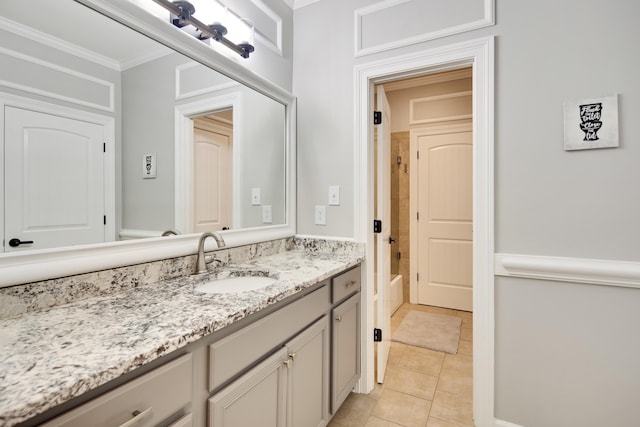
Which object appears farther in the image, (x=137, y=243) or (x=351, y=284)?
(x=351, y=284)

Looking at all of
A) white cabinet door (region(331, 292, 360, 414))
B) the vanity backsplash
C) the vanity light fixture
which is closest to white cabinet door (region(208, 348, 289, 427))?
white cabinet door (region(331, 292, 360, 414))

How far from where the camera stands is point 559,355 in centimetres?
154

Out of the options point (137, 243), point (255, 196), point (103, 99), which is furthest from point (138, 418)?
point (255, 196)

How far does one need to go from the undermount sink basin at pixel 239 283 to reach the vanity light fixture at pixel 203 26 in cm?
117

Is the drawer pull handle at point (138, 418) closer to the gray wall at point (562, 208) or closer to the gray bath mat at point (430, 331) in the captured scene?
the gray wall at point (562, 208)

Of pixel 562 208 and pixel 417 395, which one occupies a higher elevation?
pixel 562 208

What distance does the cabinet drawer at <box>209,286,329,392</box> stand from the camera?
0.93 meters

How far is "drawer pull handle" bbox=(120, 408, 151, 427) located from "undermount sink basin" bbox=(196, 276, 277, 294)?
642mm

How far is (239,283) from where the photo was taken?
1482mm

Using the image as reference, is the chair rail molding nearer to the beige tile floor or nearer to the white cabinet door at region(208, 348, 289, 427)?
the beige tile floor

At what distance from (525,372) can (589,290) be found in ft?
1.72

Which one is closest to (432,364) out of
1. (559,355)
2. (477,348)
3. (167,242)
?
(477,348)

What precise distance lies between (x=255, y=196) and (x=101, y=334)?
1.25 meters

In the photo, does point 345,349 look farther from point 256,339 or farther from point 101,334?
point 101,334
